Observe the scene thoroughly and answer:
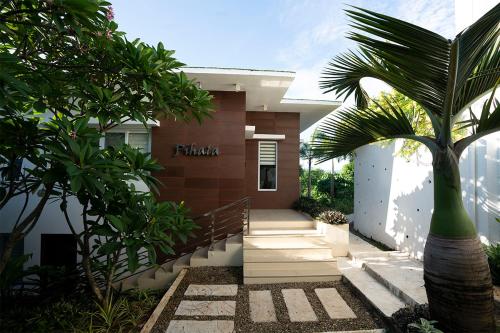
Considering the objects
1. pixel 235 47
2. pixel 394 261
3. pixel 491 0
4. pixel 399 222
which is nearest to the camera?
pixel 491 0

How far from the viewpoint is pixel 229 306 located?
383 cm

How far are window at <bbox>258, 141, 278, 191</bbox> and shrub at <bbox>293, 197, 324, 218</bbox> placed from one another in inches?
42.9

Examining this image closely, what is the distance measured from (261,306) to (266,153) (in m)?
5.86

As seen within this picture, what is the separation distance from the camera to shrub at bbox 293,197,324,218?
659 cm

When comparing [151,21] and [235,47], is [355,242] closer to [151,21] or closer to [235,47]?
[235,47]

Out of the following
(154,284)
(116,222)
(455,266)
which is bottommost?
(154,284)

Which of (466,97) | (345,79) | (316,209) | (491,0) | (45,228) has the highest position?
(491,0)

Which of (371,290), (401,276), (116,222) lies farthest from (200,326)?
(401,276)

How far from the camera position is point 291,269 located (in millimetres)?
4688

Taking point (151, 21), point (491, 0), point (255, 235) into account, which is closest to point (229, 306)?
point (255, 235)

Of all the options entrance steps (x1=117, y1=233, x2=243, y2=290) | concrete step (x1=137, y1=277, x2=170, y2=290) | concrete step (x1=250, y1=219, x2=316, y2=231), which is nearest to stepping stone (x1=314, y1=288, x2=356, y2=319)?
entrance steps (x1=117, y1=233, x2=243, y2=290)

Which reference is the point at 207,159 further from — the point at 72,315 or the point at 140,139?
the point at 72,315

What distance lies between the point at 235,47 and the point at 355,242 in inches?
238

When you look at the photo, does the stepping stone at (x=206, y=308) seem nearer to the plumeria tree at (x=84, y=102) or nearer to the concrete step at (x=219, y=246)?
the plumeria tree at (x=84, y=102)
